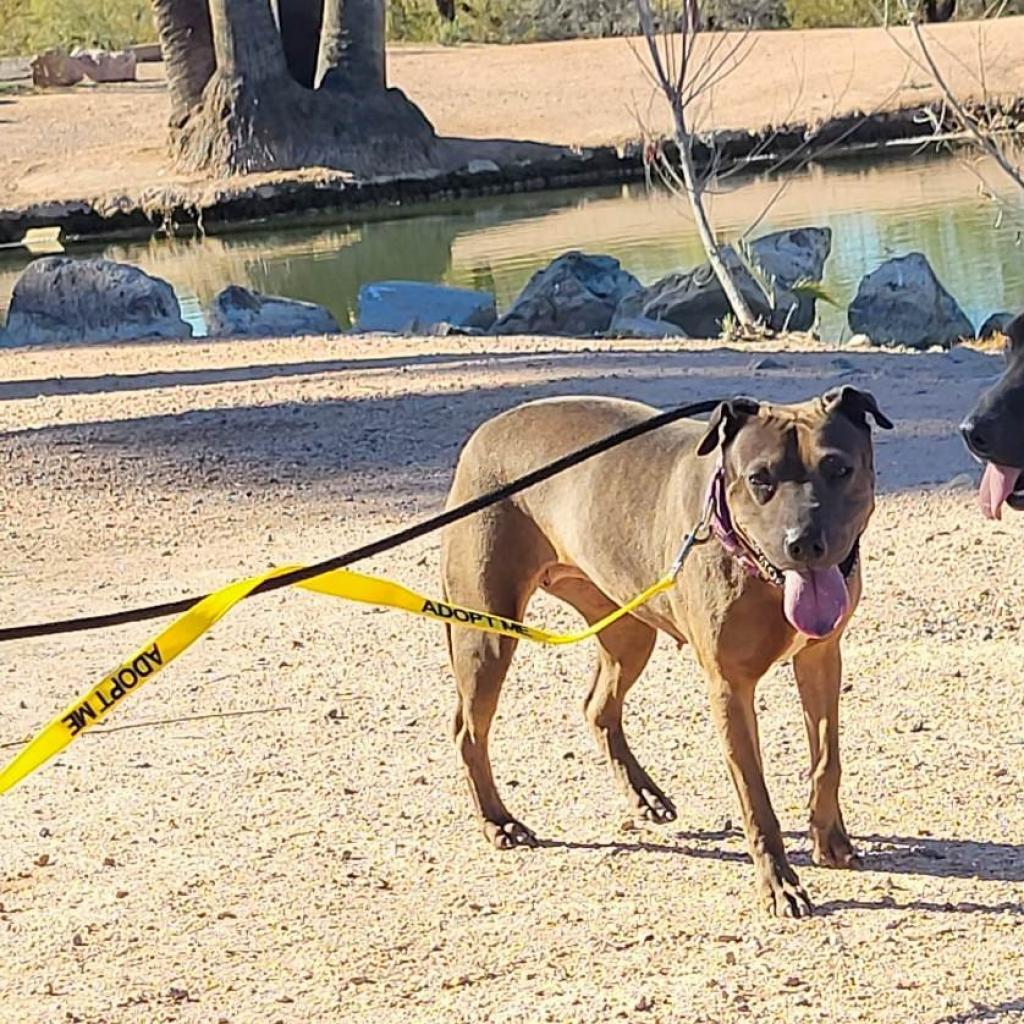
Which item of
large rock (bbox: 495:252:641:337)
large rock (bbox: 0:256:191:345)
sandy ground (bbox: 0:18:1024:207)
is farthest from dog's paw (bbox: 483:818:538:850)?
sandy ground (bbox: 0:18:1024:207)

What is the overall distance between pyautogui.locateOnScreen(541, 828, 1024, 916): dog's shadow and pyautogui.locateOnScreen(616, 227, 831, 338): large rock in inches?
506

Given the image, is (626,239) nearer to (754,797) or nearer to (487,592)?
(487,592)

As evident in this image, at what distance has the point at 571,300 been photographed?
19.4 meters

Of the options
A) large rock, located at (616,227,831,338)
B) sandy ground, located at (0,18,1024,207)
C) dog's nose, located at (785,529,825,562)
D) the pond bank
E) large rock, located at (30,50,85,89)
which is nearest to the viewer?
dog's nose, located at (785,529,825,562)

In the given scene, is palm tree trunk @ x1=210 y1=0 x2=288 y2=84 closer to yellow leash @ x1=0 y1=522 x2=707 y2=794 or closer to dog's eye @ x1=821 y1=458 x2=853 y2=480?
yellow leash @ x1=0 y1=522 x2=707 y2=794

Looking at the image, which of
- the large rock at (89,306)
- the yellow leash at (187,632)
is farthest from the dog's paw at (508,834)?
the large rock at (89,306)

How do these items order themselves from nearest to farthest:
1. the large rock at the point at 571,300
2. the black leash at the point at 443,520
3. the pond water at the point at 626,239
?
the black leash at the point at 443,520
the large rock at the point at 571,300
the pond water at the point at 626,239

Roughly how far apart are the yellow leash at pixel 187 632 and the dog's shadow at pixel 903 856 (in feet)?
2.19

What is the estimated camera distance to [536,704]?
6.89 m

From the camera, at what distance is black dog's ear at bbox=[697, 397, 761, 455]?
4.68 m

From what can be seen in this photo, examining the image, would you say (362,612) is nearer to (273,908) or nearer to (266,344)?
(273,908)

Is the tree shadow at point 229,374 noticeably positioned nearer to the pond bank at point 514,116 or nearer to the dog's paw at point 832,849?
the dog's paw at point 832,849

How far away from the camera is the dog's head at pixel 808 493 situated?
177 inches

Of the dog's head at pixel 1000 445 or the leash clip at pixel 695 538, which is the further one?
the dog's head at pixel 1000 445
